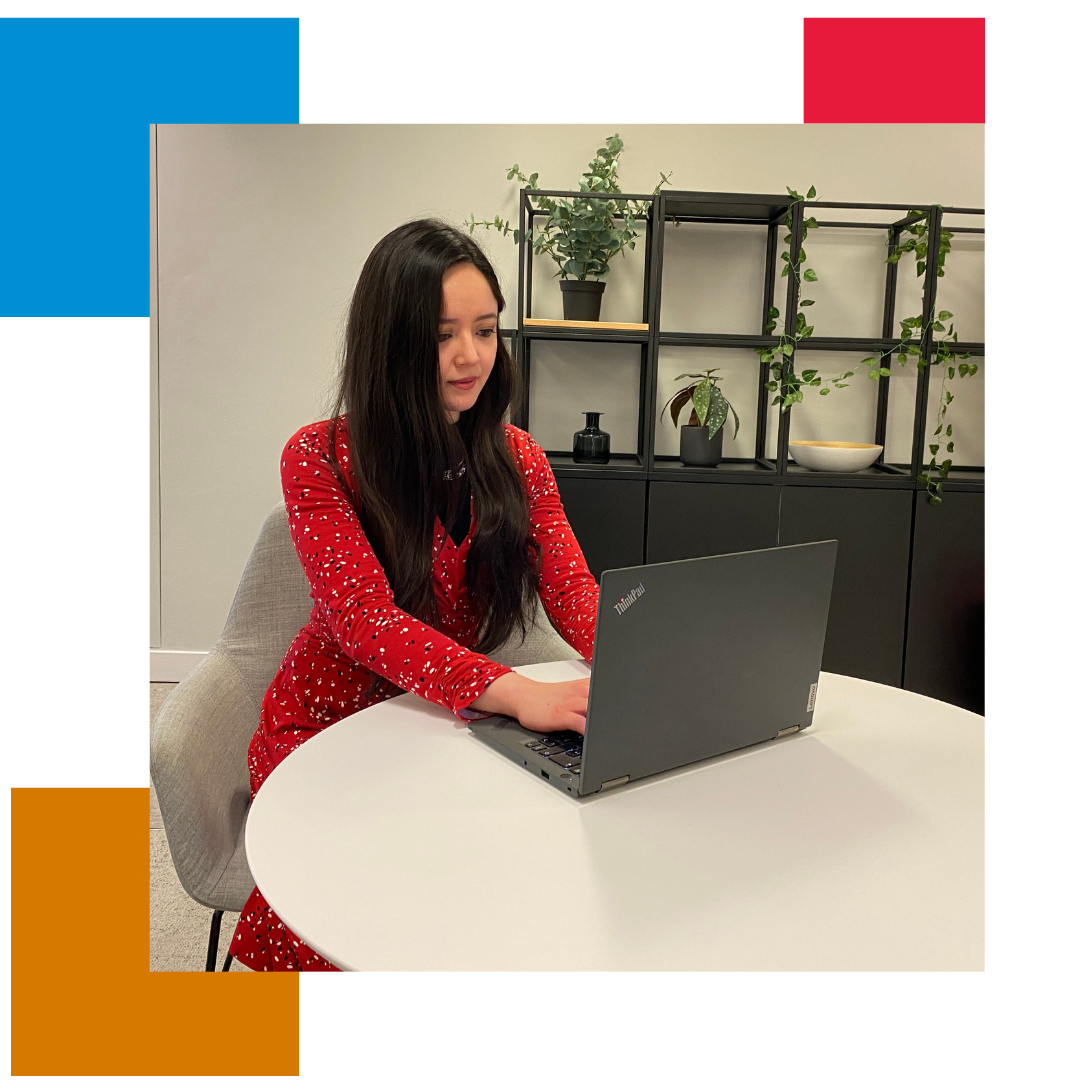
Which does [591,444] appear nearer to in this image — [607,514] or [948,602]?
[607,514]

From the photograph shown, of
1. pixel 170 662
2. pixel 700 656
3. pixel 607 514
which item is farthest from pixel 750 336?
pixel 170 662

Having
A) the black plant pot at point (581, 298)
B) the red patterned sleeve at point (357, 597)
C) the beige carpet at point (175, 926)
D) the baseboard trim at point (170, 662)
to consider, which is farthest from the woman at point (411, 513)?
the baseboard trim at point (170, 662)

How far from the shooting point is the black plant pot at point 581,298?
2818 mm

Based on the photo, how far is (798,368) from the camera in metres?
3.04

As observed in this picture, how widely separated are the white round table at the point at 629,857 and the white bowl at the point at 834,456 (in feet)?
5.61

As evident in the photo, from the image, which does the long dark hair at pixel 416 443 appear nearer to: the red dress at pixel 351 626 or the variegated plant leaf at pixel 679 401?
the red dress at pixel 351 626

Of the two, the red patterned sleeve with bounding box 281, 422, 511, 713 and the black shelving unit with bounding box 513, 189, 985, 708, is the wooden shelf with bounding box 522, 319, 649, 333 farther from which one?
the red patterned sleeve with bounding box 281, 422, 511, 713

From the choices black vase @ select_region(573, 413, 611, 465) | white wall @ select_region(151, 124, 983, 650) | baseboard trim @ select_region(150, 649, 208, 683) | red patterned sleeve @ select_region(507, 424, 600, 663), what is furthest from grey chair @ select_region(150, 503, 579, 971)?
baseboard trim @ select_region(150, 649, 208, 683)

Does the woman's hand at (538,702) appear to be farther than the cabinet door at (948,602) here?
No

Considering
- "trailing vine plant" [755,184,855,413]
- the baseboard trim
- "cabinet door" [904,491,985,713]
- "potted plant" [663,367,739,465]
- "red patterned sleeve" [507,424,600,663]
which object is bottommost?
the baseboard trim

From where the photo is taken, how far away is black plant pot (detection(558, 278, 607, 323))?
111 inches

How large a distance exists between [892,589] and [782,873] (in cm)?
214

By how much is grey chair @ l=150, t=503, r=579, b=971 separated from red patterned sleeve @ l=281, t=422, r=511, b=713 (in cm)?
26

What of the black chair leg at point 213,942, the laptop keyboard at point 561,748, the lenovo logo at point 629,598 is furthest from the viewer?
the black chair leg at point 213,942
